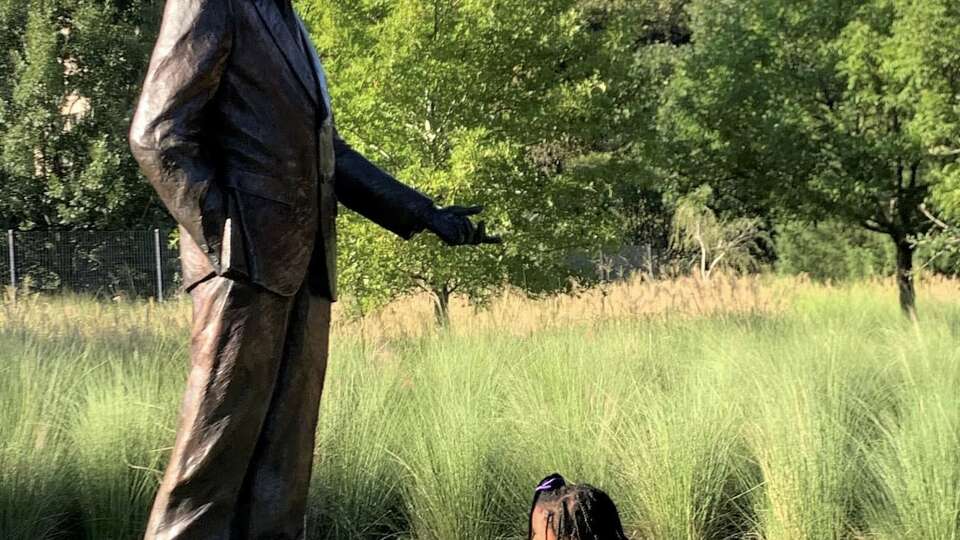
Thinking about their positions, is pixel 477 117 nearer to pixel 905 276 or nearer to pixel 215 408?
pixel 905 276

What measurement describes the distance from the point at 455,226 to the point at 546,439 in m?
2.77

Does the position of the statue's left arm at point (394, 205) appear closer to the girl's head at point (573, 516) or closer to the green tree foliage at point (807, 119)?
the girl's head at point (573, 516)

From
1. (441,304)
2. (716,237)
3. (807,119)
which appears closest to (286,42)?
(441,304)

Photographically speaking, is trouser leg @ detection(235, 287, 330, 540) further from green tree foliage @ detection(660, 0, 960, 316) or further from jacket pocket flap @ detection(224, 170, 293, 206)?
green tree foliage @ detection(660, 0, 960, 316)

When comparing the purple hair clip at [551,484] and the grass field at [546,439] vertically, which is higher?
the purple hair clip at [551,484]

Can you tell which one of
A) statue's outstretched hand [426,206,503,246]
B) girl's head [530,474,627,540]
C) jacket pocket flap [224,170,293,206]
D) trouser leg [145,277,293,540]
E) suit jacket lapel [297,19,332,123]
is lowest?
girl's head [530,474,627,540]

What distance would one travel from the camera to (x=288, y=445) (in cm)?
267

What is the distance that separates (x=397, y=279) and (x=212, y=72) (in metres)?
7.34

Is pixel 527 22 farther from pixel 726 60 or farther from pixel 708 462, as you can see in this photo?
pixel 708 462

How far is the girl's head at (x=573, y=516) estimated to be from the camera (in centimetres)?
251

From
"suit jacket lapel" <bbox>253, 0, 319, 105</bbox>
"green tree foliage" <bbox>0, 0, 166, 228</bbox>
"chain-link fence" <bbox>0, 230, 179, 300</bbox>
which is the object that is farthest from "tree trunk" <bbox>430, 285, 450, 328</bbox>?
"green tree foliage" <bbox>0, 0, 166, 228</bbox>

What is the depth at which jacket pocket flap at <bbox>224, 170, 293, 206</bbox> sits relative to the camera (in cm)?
249

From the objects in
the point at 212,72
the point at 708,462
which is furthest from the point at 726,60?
the point at 212,72

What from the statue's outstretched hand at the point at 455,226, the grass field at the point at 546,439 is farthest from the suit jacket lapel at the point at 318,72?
the grass field at the point at 546,439
